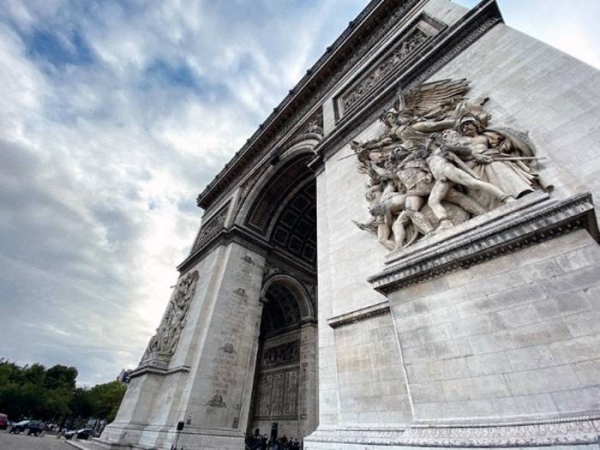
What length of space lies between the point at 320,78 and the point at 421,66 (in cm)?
670

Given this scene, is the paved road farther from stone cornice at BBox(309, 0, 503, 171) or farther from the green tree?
the green tree

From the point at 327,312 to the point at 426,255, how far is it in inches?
134

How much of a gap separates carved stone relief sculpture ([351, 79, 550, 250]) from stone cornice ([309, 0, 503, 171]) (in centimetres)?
150

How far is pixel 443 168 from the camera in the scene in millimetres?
4695

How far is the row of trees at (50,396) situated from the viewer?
31.2 m

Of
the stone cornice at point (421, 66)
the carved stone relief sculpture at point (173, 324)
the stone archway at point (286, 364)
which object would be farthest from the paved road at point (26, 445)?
the stone cornice at point (421, 66)

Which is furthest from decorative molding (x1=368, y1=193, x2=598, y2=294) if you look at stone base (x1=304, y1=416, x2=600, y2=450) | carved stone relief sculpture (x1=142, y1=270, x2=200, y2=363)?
carved stone relief sculpture (x1=142, y1=270, x2=200, y2=363)

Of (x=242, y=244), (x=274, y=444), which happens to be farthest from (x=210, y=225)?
(x=274, y=444)

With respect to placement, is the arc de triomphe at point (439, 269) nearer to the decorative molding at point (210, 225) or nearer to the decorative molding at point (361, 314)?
the decorative molding at point (361, 314)

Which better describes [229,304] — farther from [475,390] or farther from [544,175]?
[544,175]

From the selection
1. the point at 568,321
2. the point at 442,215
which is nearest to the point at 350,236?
the point at 442,215

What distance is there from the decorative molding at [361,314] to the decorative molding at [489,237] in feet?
1.94

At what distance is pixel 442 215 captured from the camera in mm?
4535

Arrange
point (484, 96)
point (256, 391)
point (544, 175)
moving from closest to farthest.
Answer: point (544, 175)
point (484, 96)
point (256, 391)
